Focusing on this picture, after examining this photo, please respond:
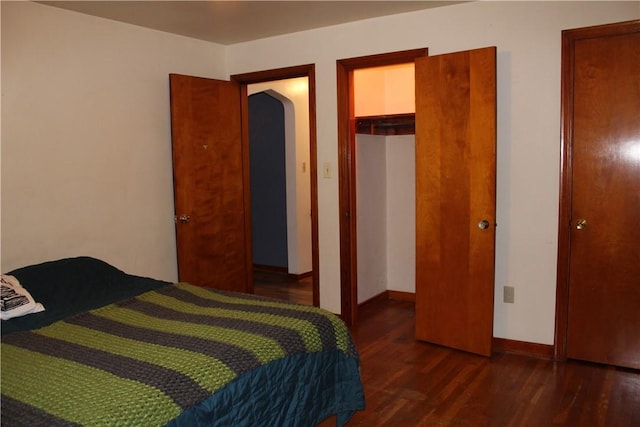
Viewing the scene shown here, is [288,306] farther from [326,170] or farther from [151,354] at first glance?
[326,170]

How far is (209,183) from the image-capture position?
13.6 feet

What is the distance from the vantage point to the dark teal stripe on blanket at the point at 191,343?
180cm

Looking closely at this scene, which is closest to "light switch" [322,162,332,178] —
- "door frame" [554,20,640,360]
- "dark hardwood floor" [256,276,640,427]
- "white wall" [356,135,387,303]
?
"white wall" [356,135,387,303]

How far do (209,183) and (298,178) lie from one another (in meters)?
1.81

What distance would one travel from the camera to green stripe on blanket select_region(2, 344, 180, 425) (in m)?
1.44

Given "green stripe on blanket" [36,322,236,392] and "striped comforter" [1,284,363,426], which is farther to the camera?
"green stripe on blanket" [36,322,236,392]

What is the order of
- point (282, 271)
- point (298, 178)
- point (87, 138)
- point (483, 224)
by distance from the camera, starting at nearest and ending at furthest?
point (483, 224) → point (87, 138) → point (298, 178) → point (282, 271)

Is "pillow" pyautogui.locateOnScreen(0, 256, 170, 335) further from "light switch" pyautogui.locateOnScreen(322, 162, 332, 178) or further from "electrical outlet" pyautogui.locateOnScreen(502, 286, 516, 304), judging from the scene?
"electrical outlet" pyautogui.locateOnScreen(502, 286, 516, 304)

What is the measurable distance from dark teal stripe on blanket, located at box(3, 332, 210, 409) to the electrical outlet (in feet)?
7.78

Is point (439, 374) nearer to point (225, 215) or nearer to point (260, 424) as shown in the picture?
point (260, 424)

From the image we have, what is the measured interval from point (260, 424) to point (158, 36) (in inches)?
124

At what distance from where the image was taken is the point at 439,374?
10.1 feet

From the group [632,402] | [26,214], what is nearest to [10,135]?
[26,214]

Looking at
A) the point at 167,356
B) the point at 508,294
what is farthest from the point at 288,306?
the point at 508,294
